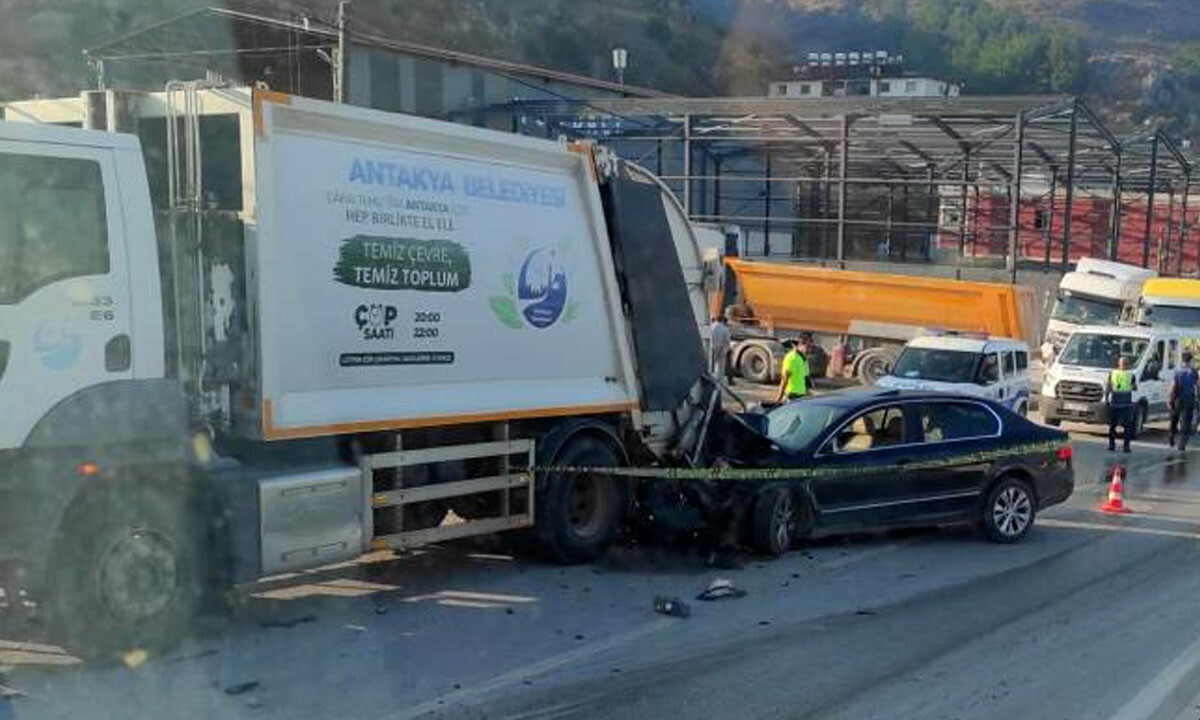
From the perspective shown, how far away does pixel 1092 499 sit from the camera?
1339cm

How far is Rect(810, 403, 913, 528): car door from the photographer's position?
32.4ft

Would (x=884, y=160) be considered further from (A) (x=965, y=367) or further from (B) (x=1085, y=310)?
(A) (x=965, y=367)

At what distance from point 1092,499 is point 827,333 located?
13.7 meters

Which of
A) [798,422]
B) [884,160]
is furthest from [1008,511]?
[884,160]

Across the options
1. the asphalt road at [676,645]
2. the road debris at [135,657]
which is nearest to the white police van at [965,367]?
the asphalt road at [676,645]

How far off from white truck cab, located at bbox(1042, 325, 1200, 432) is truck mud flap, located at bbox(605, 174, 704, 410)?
1227 cm

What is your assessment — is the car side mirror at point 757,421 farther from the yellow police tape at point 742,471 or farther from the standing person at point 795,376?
the standing person at point 795,376

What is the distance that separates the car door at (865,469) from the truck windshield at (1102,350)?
1219cm

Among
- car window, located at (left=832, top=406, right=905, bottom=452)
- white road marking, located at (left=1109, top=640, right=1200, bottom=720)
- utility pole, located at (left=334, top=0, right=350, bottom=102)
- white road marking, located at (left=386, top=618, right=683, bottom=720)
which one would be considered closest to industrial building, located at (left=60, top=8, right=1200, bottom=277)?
utility pole, located at (left=334, top=0, right=350, bottom=102)

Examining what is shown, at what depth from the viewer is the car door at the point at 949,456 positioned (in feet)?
34.0

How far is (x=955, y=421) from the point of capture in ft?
35.2

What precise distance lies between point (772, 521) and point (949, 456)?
2028 millimetres

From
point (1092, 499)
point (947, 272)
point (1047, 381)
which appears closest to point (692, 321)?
point (1092, 499)

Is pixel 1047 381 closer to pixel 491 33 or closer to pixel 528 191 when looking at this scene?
pixel 528 191
